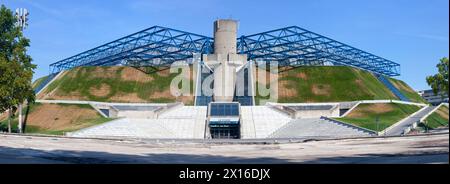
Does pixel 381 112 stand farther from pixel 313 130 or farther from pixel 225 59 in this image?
pixel 225 59

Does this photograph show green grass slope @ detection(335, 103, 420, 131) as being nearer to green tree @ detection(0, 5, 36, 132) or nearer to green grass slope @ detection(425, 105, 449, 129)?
green grass slope @ detection(425, 105, 449, 129)

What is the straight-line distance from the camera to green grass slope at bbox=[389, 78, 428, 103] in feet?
406

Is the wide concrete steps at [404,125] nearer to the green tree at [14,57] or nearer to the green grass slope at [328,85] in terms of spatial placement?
the green grass slope at [328,85]

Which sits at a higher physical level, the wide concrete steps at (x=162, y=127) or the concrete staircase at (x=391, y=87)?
the concrete staircase at (x=391, y=87)

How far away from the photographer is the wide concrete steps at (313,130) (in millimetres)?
68688

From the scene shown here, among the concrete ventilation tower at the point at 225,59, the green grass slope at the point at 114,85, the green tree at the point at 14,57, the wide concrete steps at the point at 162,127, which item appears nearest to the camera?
the green tree at the point at 14,57

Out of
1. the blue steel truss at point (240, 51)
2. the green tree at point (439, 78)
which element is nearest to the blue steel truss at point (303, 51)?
the blue steel truss at point (240, 51)

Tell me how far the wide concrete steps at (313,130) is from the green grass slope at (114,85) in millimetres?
35941

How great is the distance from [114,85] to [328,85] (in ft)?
180

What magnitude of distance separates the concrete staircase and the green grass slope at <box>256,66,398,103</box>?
1.72 m

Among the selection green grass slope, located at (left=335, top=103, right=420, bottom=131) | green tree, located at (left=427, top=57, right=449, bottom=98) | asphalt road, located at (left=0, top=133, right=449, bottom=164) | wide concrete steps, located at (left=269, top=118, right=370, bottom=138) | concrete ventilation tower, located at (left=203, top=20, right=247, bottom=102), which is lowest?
wide concrete steps, located at (left=269, top=118, right=370, bottom=138)

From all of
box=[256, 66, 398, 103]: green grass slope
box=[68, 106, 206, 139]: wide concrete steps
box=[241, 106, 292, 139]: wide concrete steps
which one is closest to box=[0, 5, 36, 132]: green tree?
box=[68, 106, 206, 139]: wide concrete steps

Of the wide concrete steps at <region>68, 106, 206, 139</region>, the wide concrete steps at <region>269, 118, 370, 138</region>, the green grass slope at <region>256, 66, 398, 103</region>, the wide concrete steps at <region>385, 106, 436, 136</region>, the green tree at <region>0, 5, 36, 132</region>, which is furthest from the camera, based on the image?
the green grass slope at <region>256, 66, 398, 103</region>
